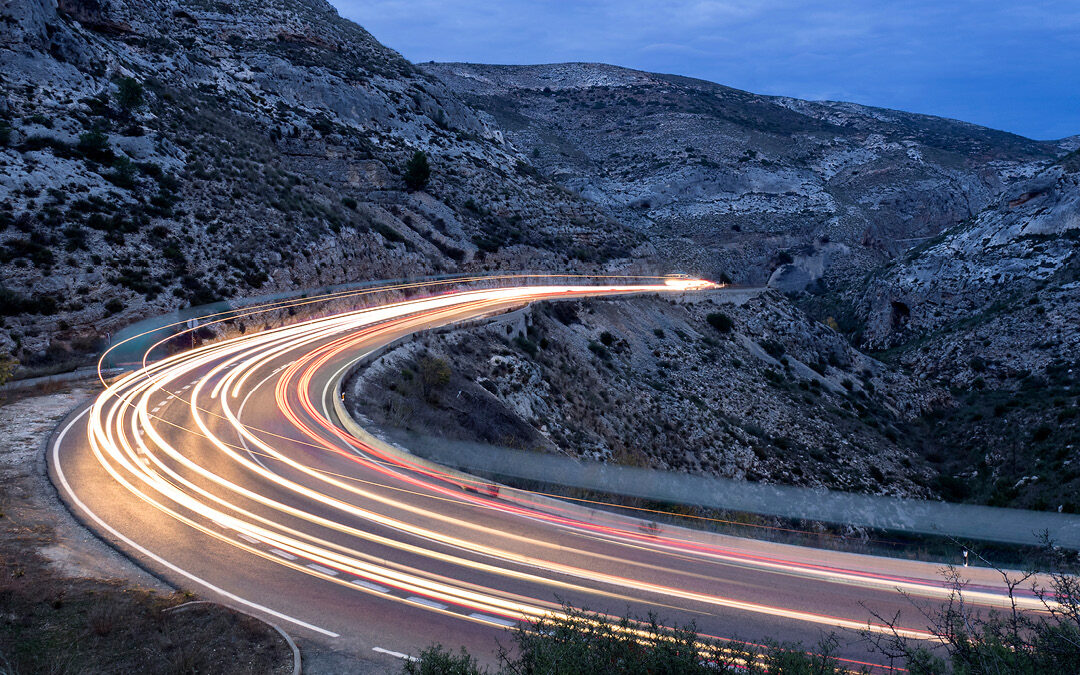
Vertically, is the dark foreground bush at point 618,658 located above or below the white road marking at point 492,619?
above

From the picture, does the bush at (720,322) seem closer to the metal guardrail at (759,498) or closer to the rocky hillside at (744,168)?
the metal guardrail at (759,498)

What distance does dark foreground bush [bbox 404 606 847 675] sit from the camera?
256 inches

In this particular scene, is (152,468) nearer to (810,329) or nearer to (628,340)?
(628,340)

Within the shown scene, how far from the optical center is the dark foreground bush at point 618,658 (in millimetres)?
6508

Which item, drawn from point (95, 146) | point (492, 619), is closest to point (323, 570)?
point (492, 619)

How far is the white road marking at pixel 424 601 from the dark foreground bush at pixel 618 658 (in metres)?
1.59

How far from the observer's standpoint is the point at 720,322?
4369 cm

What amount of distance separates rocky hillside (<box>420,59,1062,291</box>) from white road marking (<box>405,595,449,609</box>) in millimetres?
62131

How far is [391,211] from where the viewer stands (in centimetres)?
4703

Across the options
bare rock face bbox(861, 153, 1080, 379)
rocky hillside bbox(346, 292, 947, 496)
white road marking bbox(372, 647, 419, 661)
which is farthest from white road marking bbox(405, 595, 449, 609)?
bare rock face bbox(861, 153, 1080, 379)

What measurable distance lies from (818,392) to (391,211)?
3398cm

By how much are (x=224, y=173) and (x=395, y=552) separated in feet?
112

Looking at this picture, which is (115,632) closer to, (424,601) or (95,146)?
(424,601)

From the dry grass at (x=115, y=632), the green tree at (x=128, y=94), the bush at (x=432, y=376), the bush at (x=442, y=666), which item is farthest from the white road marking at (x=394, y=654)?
the green tree at (x=128, y=94)
